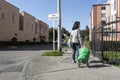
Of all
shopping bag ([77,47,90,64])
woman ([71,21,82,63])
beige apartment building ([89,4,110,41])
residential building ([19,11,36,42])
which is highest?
beige apartment building ([89,4,110,41])

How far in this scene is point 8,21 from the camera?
164ft

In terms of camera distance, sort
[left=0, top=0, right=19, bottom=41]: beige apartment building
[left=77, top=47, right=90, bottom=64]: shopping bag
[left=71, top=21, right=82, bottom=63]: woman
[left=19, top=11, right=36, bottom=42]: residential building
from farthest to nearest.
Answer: [left=19, top=11, right=36, bottom=42]: residential building → [left=0, top=0, right=19, bottom=41]: beige apartment building → [left=71, top=21, right=82, bottom=63]: woman → [left=77, top=47, right=90, bottom=64]: shopping bag

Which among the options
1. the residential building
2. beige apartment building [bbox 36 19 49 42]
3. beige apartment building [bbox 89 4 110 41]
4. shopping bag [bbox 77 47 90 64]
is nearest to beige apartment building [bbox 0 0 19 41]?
the residential building

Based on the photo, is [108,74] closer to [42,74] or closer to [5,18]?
[42,74]

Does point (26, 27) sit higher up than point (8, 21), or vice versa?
point (8, 21)

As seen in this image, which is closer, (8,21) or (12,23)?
(8,21)

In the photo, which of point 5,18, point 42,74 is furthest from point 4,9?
point 42,74

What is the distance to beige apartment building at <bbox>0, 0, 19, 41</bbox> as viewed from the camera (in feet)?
152

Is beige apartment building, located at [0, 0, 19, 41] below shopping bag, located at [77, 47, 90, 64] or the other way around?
the other way around

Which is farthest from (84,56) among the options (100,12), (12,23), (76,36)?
(100,12)

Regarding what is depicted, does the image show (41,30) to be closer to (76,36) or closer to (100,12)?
(100,12)

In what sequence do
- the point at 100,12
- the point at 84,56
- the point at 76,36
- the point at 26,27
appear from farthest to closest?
the point at 100,12, the point at 26,27, the point at 76,36, the point at 84,56

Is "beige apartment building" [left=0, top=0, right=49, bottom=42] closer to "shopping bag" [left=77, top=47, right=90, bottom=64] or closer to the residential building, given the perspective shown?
the residential building

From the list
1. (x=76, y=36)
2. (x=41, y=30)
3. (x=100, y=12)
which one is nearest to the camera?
(x=76, y=36)
